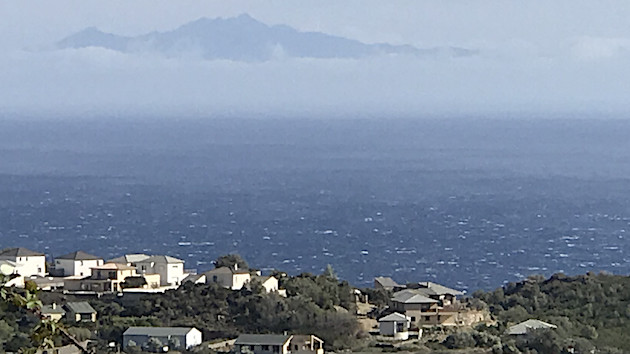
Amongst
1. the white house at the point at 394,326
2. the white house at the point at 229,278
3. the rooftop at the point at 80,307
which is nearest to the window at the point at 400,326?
the white house at the point at 394,326

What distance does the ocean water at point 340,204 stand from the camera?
4788 centimetres

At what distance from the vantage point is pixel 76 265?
3016cm

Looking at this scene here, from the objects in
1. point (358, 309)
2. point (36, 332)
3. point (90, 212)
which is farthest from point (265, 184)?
point (36, 332)

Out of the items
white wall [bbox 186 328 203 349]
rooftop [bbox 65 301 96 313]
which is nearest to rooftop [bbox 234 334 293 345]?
white wall [bbox 186 328 203 349]

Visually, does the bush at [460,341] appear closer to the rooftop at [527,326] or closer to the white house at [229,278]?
the rooftop at [527,326]

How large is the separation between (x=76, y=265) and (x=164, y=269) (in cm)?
194

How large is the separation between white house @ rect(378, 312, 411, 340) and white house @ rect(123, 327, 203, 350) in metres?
3.35

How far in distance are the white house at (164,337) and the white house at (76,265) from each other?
20.6 ft

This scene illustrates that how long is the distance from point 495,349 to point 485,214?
42.7 meters

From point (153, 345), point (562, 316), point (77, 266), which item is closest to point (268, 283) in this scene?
point (77, 266)

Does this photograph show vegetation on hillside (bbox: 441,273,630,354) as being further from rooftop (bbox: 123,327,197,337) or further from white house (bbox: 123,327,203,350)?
rooftop (bbox: 123,327,197,337)

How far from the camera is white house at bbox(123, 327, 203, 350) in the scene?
2325cm

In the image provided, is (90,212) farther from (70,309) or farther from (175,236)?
(70,309)

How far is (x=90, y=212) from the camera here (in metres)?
63.6
